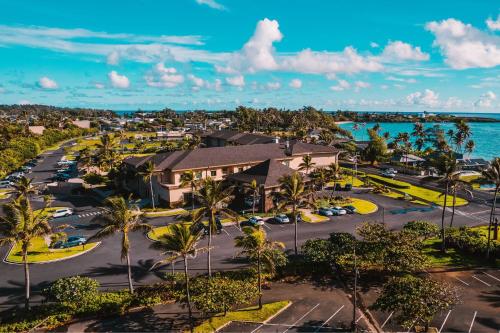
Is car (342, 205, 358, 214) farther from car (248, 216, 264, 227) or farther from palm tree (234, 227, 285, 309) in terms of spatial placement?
palm tree (234, 227, 285, 309)

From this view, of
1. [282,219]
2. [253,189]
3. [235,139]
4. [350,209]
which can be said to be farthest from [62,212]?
[235,139]

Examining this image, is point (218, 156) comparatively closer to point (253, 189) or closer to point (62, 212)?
point (253, 189)

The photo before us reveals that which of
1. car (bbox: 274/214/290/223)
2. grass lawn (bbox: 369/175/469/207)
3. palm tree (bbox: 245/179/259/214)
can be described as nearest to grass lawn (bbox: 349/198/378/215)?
grass lawn (bbox: 369/175/469/207)

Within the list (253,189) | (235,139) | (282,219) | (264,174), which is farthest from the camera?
(235,139)

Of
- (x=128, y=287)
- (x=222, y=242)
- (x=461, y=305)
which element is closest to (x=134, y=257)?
(x=128, y=287)

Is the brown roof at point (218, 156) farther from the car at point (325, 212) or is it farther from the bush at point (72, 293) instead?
the bush at point (72, 293)

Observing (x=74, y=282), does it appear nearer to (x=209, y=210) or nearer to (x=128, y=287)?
(x=128, y=287)
